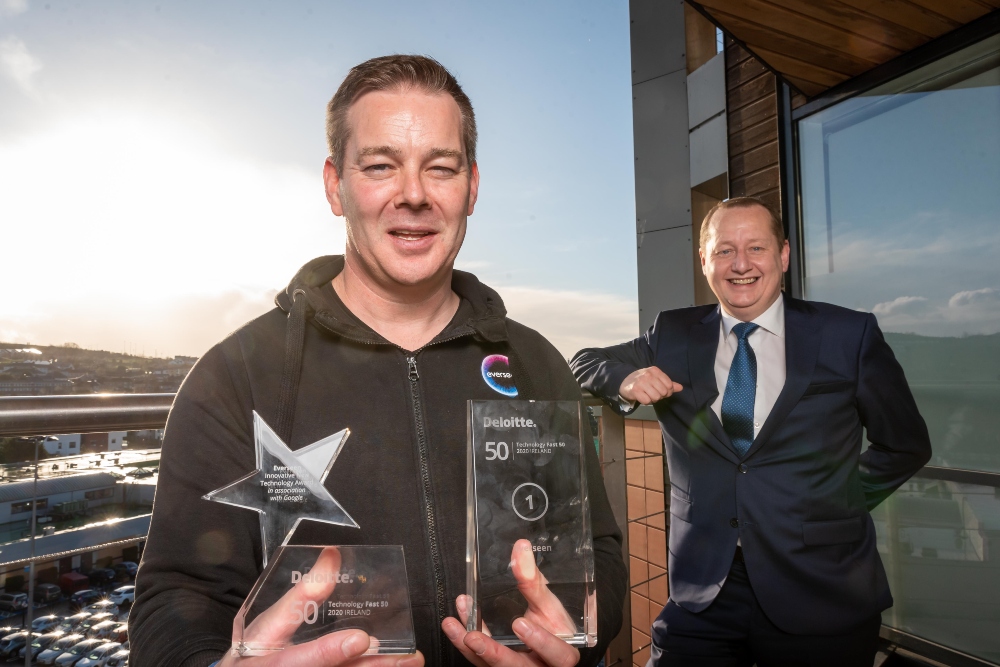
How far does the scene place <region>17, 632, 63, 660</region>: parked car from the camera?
4.35 feet

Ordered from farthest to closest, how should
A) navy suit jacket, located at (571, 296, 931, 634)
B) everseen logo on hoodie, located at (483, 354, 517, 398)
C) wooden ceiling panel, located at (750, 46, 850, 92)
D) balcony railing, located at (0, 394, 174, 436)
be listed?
1. wooden ceiling panel, located at (750, 46, 850, 92)
2. navy suit jacket, located at (571, 296, 931, 634)
3. balcony railing, located at (0, 394, 174, 436)
4. everseen logo on hoodie, located at (483, 354, 517, 398)

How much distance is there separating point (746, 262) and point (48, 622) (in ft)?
6.82

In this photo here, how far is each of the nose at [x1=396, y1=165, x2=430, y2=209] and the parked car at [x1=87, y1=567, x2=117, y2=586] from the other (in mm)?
1113

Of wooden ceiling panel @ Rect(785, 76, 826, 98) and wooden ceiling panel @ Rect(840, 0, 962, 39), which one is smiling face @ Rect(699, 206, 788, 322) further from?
wooden ceiling panel @ Rect(785, 76, 826, 98)

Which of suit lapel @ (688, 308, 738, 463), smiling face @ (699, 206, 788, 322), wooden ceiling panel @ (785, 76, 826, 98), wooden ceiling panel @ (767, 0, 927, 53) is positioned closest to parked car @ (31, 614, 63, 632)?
suit lapel @ (688, 308, 738, 463)

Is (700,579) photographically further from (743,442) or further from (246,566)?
(246,566)

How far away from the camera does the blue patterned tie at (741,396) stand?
176 centimetres

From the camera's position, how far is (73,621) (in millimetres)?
1482

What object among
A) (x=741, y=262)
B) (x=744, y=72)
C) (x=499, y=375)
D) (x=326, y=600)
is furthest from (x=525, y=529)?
(x=744, y=72)

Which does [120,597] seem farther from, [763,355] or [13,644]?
[763,355]

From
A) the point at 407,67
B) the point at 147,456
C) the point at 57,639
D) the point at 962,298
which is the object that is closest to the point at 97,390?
the point at 147,456

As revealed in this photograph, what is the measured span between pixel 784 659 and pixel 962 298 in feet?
5.65

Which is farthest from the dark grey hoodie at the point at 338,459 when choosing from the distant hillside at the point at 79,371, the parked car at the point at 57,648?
the parked car at the point at 57,648

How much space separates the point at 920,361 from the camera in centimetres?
265
